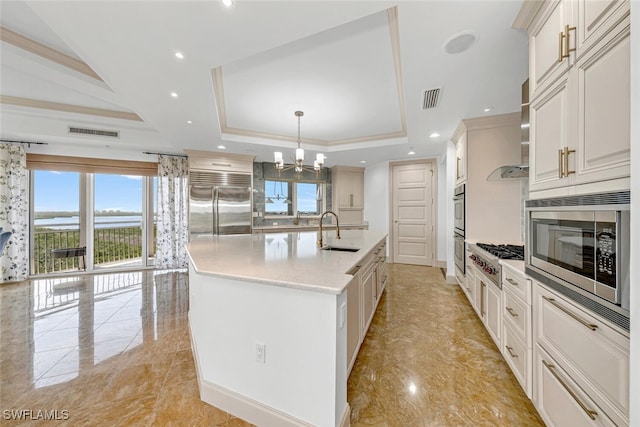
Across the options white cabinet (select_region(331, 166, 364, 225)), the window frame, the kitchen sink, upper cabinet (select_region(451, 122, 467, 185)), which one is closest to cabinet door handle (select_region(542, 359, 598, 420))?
the kitchen sink

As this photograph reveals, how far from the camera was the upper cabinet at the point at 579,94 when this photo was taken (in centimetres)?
91

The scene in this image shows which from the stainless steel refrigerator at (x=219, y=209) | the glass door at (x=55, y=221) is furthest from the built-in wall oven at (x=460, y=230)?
the glass door at (x=55, y=221)

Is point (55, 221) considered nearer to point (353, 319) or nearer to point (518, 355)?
point (353, 319)

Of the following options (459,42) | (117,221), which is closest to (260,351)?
(459,42)

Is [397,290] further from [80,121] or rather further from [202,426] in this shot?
[80,121]

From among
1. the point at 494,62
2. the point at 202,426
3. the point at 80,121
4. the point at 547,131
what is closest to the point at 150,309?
the point at 202,426

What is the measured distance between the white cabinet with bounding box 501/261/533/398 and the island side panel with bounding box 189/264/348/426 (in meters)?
1.15

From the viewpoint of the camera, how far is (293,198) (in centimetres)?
621

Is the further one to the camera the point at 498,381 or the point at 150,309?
the point at 150,309

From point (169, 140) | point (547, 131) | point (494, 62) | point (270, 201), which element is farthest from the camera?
point (270, 201)

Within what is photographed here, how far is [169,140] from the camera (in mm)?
4125

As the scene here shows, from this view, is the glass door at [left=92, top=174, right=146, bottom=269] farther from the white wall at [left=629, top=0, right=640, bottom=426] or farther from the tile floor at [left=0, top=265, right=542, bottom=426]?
the white wall at [left=629, top=0, right=640, bottom=426]

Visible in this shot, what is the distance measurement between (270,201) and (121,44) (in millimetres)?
4308

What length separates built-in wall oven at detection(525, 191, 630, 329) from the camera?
0.86 m
